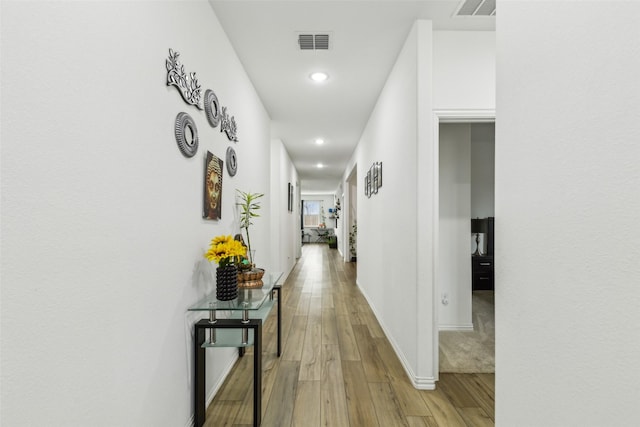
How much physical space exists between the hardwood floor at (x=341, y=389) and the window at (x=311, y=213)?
1230 centimetres

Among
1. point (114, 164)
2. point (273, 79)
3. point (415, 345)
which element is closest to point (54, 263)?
point (114, 164)

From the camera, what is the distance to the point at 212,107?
1.92 m

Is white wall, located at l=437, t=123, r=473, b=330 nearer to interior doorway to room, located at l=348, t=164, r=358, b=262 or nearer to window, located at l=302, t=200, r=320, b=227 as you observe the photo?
interior doorway to room, located at l=348, t=164, r=358, b=262

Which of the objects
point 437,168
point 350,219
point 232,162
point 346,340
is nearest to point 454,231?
point 437,168

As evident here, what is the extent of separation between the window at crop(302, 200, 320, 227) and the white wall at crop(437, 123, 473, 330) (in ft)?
40.7

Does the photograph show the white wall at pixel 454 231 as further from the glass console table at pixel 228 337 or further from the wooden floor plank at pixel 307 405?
the glass console table at pixel 228 337

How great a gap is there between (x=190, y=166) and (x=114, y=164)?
2.06 feet

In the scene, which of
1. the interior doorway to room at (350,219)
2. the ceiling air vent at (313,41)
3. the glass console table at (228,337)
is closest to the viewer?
the glass console table at (228,337)

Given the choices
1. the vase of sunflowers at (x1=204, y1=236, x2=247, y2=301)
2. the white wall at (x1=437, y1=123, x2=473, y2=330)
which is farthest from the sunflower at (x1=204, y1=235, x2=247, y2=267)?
the white wall at (x1=437, y1=123, x2=473, y2=330)

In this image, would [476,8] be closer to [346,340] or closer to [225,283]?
[225,283]

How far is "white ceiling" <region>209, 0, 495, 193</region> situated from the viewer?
79.9 inches

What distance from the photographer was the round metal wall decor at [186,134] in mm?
1492

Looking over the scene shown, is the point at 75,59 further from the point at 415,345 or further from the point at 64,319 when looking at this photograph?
the point at 415,345

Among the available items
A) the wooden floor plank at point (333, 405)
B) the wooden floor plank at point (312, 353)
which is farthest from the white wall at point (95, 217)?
the wooden floor plank at point (312, 353)
